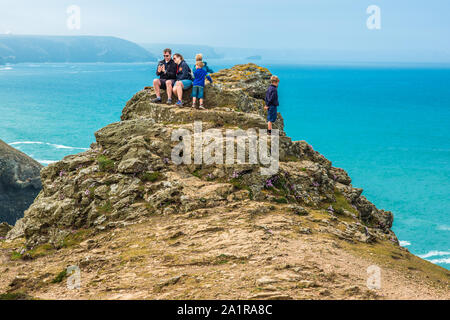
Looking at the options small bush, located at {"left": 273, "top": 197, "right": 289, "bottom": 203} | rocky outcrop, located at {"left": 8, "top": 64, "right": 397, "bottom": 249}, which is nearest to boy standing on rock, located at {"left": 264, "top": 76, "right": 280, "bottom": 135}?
rocky outcrop, located at {"left": 8, "top": 64, "right": 397, "bottom": 249}

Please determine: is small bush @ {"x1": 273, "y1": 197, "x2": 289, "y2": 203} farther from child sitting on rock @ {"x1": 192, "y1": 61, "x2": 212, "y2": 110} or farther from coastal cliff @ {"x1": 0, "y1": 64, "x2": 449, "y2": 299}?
child sitting on rock @ {"x1": 192, "y1": 61, "x2": 212, "y2": 110}

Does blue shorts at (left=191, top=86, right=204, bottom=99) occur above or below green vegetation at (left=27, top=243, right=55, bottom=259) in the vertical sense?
above

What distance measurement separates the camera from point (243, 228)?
44.8 ft

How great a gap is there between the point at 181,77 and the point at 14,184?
125 feet

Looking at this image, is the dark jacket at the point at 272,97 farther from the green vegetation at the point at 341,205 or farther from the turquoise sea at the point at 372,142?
the turquoise sea at the point at 372,142

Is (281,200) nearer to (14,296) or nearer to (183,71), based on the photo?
(183,71)

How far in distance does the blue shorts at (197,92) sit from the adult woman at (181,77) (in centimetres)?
68

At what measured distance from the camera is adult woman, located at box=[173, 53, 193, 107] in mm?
21611

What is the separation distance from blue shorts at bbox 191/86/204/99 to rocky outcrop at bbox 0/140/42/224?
38006mm

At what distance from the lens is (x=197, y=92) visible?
21.7m

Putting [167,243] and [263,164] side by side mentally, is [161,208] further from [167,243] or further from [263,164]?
[263,164]
